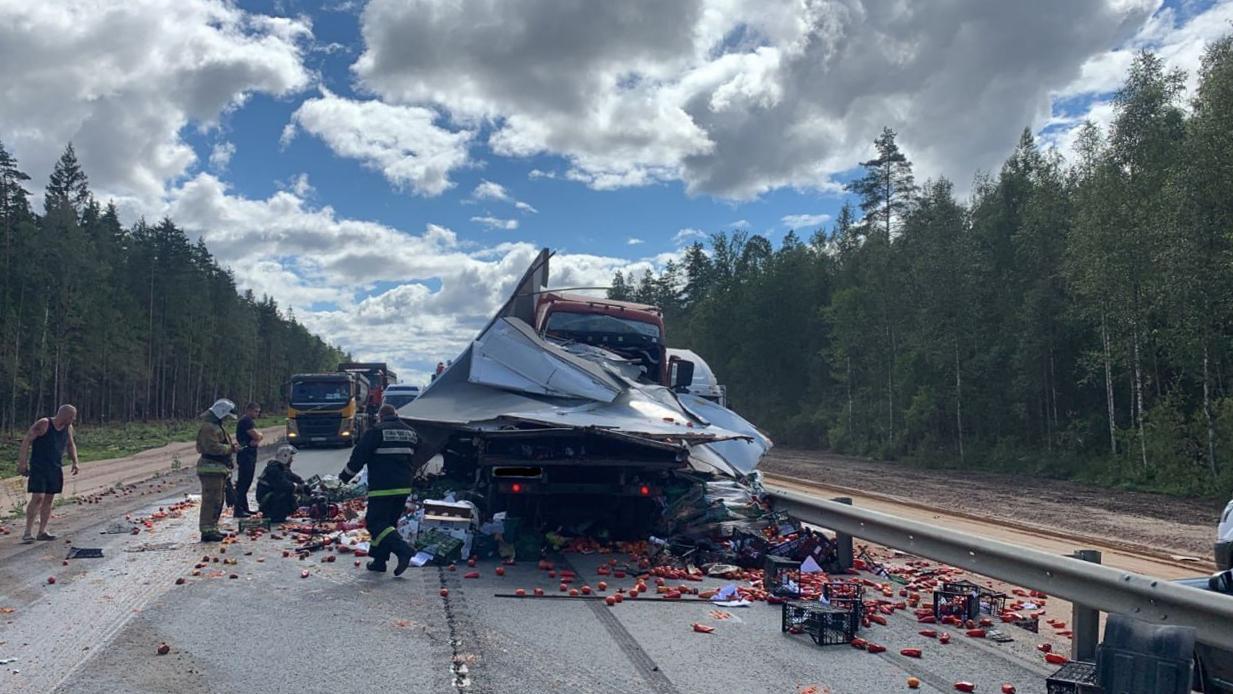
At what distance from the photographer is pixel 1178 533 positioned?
15.0 meters

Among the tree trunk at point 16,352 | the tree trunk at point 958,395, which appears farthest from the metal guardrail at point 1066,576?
the tree trunk at point 16,352

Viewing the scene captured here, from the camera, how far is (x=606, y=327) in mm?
14312

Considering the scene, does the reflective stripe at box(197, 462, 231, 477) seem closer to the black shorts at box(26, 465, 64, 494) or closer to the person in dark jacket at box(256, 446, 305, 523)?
the person in dark jacket at box(256, 446, 305, 523)

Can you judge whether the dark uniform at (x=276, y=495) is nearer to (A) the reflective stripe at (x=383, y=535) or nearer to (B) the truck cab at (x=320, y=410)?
(A) the reflective stripe at (x=383, y=535)

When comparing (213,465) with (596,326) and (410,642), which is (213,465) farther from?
(410,642)

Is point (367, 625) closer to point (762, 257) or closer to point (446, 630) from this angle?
point (446, 630)

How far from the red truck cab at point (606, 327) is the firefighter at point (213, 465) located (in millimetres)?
4658

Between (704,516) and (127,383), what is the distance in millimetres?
66293

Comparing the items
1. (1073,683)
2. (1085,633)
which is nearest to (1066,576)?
(1085,633)

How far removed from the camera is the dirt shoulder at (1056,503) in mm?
14906

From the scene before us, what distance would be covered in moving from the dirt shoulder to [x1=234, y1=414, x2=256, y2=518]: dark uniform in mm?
12591

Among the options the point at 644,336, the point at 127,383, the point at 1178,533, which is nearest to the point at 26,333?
the point at 127,383

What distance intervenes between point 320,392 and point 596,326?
20.0 m

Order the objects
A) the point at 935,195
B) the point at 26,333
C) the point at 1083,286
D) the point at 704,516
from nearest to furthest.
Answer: the point at 704,516, the point at 1083,286, the point at 935,195, the point at 26,333
